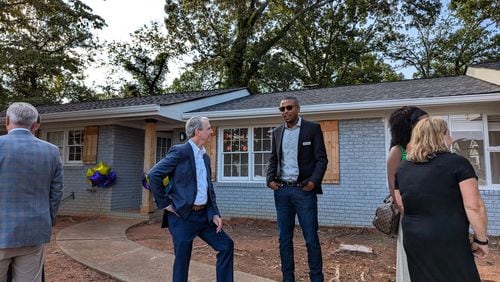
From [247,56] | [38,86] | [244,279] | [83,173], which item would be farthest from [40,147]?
[38,86]

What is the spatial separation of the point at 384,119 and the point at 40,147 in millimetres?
6341

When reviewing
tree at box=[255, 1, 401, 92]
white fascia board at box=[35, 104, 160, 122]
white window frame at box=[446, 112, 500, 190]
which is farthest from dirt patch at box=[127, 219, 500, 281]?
tree at box=[255, 1, 401, 92]

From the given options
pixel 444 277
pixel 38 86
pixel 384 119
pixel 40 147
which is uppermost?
pixel 38 86

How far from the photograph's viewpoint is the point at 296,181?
3207 mm

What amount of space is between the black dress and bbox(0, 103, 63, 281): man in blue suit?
2384 millimetres

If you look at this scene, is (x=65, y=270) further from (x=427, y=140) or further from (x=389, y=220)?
(x=427, y=140)

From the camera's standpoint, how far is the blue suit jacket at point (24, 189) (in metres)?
2.12

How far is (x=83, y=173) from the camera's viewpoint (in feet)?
29.6

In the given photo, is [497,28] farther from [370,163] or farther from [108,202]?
[108,202]

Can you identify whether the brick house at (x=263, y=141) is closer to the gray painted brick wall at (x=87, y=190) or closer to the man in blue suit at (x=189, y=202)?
the gray painted brick wall at (x=87, y=190)

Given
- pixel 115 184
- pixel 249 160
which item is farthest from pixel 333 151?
pixel 115 184

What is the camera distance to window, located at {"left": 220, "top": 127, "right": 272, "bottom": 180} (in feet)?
26.3

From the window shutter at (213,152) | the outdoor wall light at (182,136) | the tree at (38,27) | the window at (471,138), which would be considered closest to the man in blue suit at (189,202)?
the window shutter at (213,152)

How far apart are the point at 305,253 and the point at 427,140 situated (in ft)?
10.9
